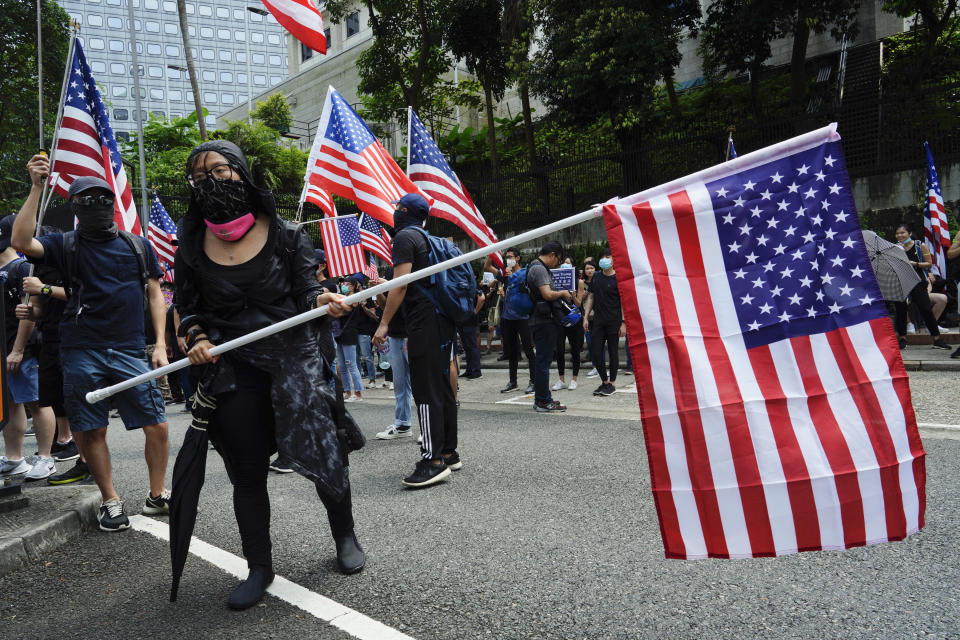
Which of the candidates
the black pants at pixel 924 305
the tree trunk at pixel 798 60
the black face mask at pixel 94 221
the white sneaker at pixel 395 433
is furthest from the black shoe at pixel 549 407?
the tree trunk at pixel 798 60

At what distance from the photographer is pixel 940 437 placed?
226 inches

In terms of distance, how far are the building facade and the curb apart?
85875mm

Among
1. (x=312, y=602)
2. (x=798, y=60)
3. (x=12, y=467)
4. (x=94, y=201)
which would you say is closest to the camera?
(x=312, y=602)

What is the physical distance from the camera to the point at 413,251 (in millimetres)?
5164

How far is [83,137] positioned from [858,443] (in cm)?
554

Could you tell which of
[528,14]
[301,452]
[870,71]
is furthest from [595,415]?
[870,71]

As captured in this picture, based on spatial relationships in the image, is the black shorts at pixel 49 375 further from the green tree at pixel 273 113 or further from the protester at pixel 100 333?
the green tree at pixel 273 113

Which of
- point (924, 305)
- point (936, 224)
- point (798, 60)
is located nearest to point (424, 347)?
point (924, 305)

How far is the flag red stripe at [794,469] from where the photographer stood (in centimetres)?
228

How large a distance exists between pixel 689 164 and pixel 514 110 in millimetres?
21307

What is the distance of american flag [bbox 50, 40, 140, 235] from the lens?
5.26 meters

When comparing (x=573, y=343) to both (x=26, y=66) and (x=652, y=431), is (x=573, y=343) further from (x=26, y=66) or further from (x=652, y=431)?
(x=26, y=66)

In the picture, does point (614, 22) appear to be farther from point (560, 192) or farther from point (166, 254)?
point (166, 254)

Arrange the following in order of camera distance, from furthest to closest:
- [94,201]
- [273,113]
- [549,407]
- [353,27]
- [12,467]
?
[353,27], [273,113], [549,407], [12,467], [94,201]
